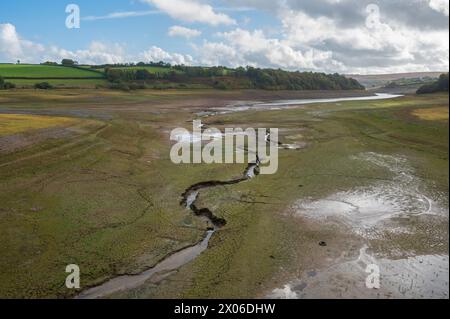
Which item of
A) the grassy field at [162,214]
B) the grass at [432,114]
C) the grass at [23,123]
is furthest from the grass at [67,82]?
the grass at [432,114]

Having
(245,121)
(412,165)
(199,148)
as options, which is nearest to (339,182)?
(412,165)

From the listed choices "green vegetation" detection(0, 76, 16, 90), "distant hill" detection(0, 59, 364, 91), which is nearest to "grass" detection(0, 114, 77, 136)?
"green vegetation" detection(0, 76, 16, 90)

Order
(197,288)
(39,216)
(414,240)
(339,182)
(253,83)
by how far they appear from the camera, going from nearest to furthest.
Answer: (197,288) → (414,240) → (39,216) → (339,182) → (253,83)

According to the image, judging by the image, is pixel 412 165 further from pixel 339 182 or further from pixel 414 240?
pixel 414 240

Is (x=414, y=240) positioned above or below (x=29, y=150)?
below

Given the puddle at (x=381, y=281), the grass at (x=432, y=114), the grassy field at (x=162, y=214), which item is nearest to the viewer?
the puddle at (x=381, y=281)

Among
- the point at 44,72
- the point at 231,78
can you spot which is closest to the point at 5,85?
the point at 44,72

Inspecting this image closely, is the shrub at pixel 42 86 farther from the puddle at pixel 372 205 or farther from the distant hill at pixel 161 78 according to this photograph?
→ the puddle at pixel 372 205
